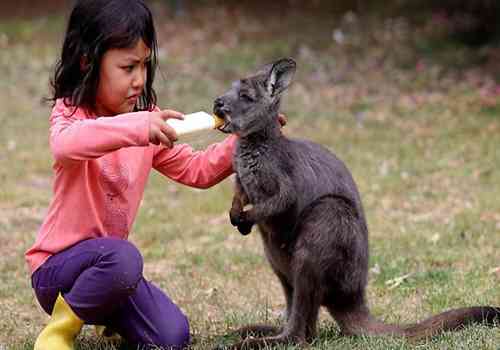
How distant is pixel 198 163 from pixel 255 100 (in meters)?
0.52

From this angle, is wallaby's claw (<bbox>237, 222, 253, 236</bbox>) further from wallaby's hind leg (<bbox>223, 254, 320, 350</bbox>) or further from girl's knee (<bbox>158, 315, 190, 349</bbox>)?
girl's knee (<bbox>158, 315, 190, 349</bbox>)

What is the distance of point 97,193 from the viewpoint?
368 cm

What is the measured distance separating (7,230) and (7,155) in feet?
8.08

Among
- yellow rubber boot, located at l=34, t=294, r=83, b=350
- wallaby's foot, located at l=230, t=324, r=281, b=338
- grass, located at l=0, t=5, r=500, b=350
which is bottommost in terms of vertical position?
grass, located at l=0, t=5, r=500, b=350

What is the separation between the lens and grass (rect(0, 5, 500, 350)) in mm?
4531

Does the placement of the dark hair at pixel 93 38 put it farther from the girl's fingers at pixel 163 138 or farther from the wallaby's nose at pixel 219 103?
the girl's fingers at pixel 163 138

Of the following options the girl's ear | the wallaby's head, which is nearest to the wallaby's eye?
the wallaby's head

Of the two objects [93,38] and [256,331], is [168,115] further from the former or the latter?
[256,331]

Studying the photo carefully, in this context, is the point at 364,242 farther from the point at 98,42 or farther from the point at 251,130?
the point at 98,42

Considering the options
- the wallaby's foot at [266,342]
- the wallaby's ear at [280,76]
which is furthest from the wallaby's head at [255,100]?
the wallaby's foot at [266,342]

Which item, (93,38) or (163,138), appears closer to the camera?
(163,138)

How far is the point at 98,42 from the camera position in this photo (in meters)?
3.55

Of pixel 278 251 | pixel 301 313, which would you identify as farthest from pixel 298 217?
pixel 301 313

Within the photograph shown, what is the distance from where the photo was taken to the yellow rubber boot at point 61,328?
140 inches
